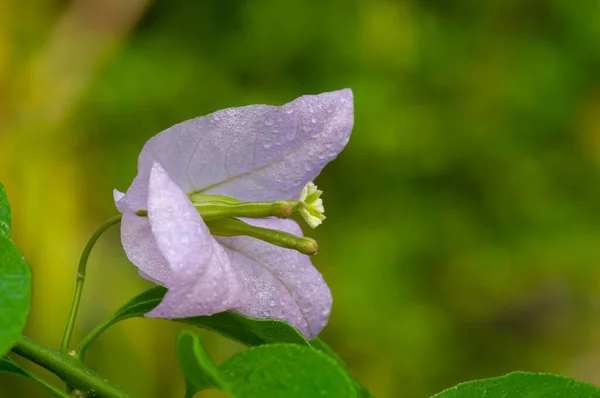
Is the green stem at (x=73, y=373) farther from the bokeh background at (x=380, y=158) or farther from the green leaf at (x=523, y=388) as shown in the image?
the bokeh background at (x=380, y=158)

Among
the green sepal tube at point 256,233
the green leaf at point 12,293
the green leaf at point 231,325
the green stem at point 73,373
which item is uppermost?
the green sepal tube at point 256,233

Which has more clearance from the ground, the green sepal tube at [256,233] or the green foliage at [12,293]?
the green sepal tube at [256,233]

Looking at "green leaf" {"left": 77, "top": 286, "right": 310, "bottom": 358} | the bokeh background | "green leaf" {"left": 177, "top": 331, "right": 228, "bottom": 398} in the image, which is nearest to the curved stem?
"green leaf" {"left": 77, "top": 286, "right": 310, "bottom": 358}

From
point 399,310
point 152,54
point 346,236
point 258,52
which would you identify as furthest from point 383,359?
point 152,54

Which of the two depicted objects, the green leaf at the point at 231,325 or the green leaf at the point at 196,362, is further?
the green leaf at the point at 231,325

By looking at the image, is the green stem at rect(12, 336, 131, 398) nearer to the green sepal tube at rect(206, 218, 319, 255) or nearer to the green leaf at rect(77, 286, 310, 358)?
the green leaf at rect(77, 286, 310, 358)

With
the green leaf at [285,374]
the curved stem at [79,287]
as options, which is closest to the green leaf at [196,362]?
the green leaf at [285,374]

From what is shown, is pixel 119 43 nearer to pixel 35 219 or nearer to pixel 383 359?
pixel 35 219
